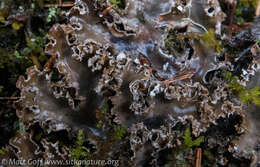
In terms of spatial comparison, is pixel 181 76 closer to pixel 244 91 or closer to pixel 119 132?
pixel 244 91

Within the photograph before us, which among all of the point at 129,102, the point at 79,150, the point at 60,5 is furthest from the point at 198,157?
the point at 60,5

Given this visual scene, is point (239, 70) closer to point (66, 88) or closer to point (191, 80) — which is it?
point (191, 80)

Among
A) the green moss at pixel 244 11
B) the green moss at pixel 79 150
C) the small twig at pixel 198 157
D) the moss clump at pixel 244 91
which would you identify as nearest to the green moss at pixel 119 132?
the green moss at pixel 79 150

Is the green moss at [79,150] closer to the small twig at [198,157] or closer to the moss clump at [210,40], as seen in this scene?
the small twig at [198,157]

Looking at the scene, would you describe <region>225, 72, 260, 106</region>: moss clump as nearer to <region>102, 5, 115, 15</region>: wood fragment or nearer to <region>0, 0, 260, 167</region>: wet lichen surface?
<region>0, 0, 260, 167</region>: wet lichen surface

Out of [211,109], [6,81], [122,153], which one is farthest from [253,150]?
[6,81]
